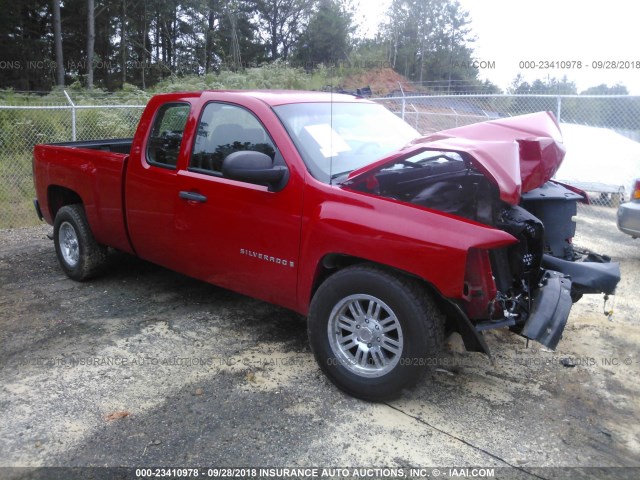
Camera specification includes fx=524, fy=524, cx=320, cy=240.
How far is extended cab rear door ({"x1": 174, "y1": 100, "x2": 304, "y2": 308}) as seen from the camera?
3.51 meters

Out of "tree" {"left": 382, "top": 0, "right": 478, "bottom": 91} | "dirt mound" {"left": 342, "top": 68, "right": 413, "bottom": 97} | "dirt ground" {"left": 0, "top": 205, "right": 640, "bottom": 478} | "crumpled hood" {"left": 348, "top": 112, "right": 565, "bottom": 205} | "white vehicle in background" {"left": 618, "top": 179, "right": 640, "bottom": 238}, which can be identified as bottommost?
"dirt ground" {"left": 0, "top": 205, "right": 640, "bottom": 478}

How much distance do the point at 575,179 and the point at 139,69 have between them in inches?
1219

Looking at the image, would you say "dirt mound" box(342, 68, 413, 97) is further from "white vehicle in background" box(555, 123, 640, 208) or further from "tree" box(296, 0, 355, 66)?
"white vehicle in background" box(555, 123, 640, 208)

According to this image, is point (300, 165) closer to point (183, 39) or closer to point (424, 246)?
point (424, 246)

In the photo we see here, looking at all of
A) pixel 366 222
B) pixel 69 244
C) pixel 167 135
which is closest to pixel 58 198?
pixel 69 244

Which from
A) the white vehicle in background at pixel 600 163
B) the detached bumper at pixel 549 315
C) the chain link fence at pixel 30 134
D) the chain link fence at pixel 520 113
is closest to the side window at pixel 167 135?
the detached bumper at pixel 549 315

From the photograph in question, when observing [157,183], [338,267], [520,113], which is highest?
[520,113]

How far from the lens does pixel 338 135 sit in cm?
389

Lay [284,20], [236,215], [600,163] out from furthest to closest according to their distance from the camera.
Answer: [600,163], [284,20], [236,215]

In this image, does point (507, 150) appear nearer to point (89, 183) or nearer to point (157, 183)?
point (157, 183)

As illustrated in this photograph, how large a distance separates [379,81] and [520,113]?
13.6ft

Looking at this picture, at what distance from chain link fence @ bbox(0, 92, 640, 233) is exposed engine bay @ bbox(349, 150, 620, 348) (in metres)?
5.51

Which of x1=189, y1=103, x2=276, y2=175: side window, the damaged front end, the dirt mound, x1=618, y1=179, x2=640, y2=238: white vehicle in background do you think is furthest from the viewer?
the dirt mound

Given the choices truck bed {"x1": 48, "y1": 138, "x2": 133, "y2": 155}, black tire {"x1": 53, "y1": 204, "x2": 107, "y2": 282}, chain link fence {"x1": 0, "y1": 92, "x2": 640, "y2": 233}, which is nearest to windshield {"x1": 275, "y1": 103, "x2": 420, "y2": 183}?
black tire {"x1": 53, "y1": 204, "x2": 107, "y2": 282}
